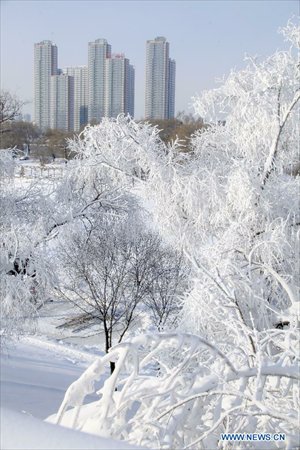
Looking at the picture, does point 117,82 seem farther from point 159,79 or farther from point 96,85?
point 159,79

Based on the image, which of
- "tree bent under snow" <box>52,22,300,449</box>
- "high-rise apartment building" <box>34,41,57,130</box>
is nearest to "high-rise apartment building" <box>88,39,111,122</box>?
"high-rise apartment building" <box>34,41,57,130</box>

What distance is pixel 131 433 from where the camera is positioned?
2498mm

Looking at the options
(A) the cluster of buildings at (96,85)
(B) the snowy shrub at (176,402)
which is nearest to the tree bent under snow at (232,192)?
(B) the snowy shrub at (176,402)

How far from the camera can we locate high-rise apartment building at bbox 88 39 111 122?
84062 millimetres

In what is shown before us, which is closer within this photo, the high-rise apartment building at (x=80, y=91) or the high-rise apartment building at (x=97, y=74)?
the high-rise apartment building at (x=97, y=74)

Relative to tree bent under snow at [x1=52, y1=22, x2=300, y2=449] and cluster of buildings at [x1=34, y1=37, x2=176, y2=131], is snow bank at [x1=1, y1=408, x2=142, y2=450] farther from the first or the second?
cluster of buildings at [x1=34, y1=37, x2=176, y2=131]

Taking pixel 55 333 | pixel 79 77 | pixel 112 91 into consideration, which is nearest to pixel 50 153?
pixel 112 91

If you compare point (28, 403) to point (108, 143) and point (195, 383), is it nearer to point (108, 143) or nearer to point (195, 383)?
point (108, 143)

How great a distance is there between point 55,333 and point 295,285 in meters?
12.9

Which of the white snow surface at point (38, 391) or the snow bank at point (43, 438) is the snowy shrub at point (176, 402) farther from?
the snow bank at point (43, 438)

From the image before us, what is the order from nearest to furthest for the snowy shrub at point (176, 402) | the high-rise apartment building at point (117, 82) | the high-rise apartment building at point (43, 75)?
the snowy shrub at point (176, 402) < the high-rise apartment building at point (117, 82) < the high-rise apartment building at point (43, 75)

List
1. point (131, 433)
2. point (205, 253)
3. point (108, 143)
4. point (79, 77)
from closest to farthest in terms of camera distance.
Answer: point (131, 433)
point (205, 253)
point (108, 143)
point (79, 77)

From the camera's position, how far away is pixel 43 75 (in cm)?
9331

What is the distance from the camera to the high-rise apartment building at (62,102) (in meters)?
94.9
